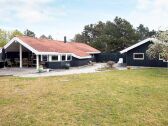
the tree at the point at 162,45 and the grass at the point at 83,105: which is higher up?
the tree at the point at 162,45

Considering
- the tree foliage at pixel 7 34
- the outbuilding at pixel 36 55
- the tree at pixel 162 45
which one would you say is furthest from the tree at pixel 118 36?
the tree foliage at pixel 7 34

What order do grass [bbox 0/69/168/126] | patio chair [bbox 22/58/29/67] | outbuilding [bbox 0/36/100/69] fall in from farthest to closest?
patio chair [bbox 22/58/29/67], outbuilding [bbox 0/36/100/69], grass [bbox 0/69/168/126]

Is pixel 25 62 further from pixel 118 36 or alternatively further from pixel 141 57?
pixel 118 36

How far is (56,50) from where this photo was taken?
3338cm

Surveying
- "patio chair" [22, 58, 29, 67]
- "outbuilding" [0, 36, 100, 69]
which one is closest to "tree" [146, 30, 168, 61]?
"outbuilding" [0, 36, 100, 69]

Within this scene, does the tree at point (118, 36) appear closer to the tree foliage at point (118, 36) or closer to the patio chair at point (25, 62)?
the tree foliage at point (118, 36)

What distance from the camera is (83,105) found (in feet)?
Result: 41.5

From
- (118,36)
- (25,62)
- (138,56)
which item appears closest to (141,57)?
(138,56)

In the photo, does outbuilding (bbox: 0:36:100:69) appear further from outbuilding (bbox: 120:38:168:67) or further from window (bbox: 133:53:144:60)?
window (bbox: 133:53:144:60)

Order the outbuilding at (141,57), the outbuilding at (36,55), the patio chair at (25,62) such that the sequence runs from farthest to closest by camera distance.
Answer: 1. the outbuilding at (141,57)
2. the patio chair at (25,62)
3. the outbuilding at (36,55)

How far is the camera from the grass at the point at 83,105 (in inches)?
424

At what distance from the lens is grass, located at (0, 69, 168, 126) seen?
1077cm

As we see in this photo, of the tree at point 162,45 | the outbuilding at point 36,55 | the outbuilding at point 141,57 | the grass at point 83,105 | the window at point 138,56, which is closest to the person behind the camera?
the grass at point 83,105

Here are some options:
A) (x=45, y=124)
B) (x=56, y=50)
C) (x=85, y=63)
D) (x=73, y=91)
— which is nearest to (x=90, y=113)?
(x=45, y=124)
